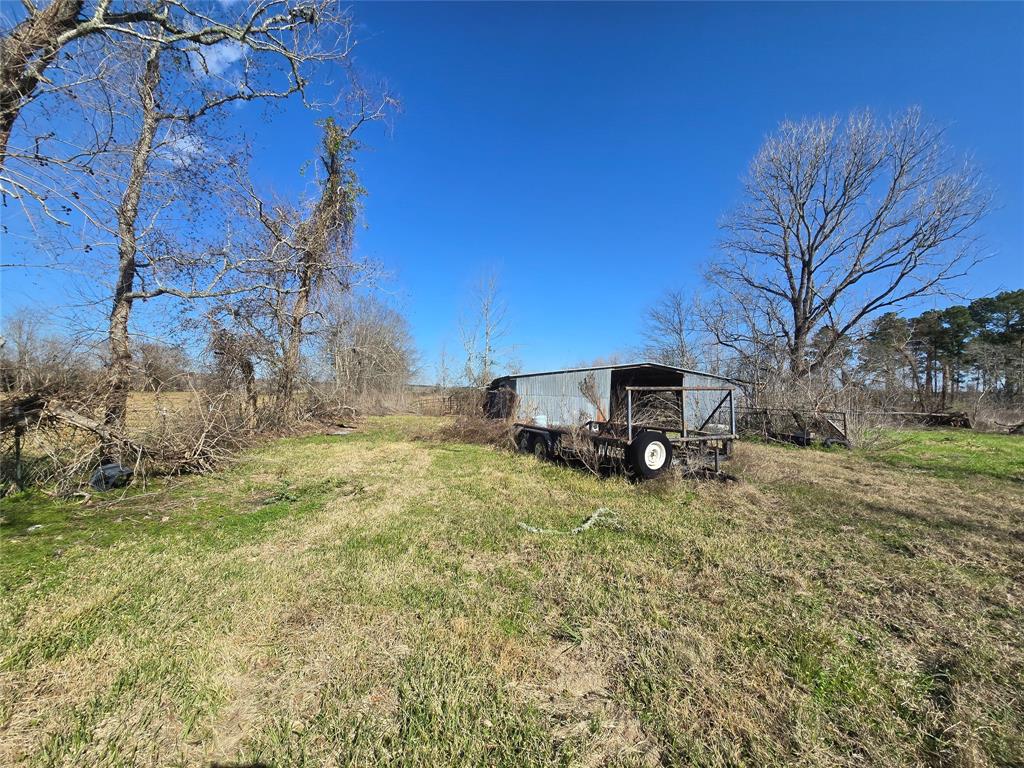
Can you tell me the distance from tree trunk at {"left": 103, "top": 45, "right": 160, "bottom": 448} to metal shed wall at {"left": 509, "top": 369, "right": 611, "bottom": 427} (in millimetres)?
9383

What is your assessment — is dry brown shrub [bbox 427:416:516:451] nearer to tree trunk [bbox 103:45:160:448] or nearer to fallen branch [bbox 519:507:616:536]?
fallen branch [bbox 519:507:616:536]

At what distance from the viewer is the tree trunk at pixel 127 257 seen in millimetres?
6117

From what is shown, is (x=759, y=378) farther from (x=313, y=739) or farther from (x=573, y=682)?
(x=313, y=739)

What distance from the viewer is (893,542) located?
440 centimetres

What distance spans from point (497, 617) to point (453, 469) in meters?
5.29

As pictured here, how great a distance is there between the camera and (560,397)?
15.1m

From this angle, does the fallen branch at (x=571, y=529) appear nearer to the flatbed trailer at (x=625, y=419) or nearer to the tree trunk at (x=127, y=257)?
the flatbed trailer at (x=625, y=419)

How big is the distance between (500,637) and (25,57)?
770cm

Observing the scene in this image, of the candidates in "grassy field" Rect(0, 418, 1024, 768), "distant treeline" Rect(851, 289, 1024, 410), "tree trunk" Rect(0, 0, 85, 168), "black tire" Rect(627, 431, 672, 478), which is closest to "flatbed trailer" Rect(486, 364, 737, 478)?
"black tire" Rect(627, 431, 672, 478)

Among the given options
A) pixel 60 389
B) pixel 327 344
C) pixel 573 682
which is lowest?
pixel 573 682

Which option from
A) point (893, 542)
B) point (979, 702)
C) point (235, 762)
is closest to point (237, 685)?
point (235, 762)

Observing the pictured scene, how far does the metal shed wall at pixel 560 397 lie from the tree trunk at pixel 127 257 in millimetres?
9383

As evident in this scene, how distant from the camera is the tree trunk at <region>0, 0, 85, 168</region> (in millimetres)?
3994

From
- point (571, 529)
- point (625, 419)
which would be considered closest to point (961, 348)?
point (625, 419)
